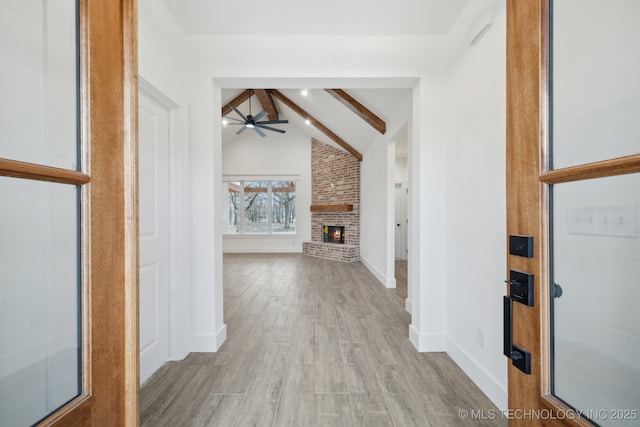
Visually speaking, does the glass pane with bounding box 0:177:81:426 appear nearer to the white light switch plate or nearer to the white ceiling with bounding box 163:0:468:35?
the white light switch plate

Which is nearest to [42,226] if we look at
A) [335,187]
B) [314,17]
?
[314,17]

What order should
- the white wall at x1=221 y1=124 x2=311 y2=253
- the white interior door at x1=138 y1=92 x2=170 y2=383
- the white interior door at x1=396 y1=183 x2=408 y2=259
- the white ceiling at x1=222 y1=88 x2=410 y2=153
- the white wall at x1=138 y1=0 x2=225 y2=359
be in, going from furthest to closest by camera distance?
the white wall at x1=221 y1=124 x2=311 y2=253 → the white interior door at x1=396 y1=183 x2=408 y2=259 → the white ceiling at x1=222 y1=88 x2=410 y2=153 → the white wall at x1=138 y1=0 x2=225 y2=359 → the white interior door at x1=138 y1=92 x2=170 y2=383

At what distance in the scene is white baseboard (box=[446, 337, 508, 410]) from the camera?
1652mm

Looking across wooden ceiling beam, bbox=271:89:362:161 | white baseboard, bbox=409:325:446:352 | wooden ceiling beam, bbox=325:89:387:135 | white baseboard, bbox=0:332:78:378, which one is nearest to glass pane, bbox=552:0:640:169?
white baseboard, bbox=0:332:78:378

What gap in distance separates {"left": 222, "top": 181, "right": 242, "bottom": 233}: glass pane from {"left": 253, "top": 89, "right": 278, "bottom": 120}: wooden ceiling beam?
2616 millimetres

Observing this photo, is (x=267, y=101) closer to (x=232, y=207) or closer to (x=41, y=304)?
(x=232, y=207)

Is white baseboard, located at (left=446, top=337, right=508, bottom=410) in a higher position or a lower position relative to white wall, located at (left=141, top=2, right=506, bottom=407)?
lower

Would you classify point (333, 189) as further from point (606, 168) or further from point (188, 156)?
Result: point (606, 168)

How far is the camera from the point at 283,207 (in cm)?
873

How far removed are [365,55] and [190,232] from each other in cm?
217

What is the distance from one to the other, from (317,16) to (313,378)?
2.75 m

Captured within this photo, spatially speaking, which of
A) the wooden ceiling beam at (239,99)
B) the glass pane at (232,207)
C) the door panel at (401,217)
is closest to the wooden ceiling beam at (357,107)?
the wooden ceiling beam at (239,99)

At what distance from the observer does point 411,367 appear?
211 cm

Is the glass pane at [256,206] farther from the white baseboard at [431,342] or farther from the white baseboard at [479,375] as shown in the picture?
the white baseboard at [479,375]
